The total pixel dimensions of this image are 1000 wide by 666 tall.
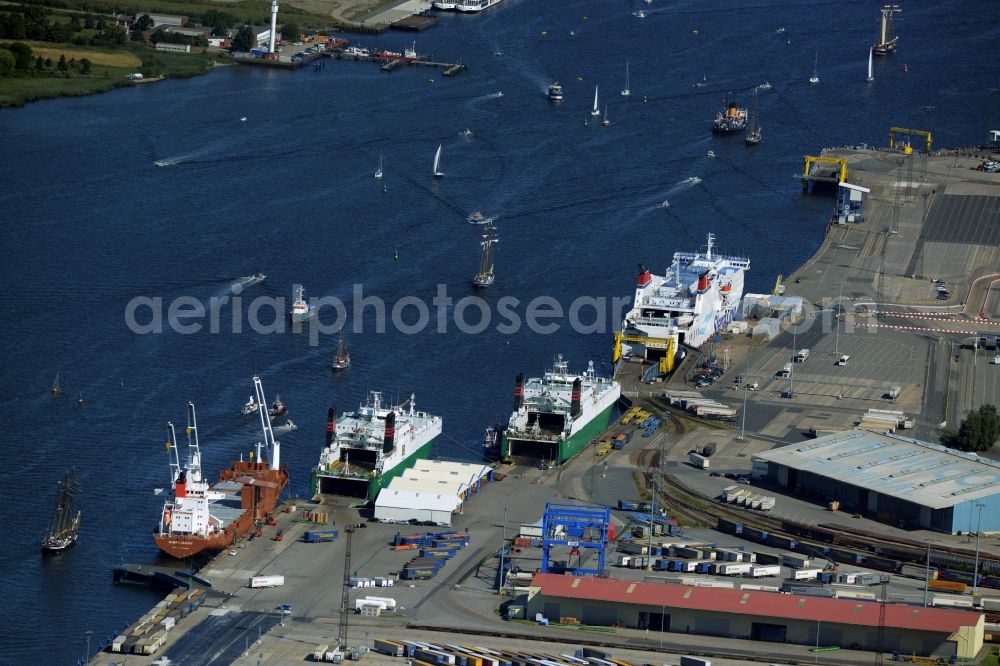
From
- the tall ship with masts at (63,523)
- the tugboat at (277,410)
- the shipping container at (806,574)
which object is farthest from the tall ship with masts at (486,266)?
the shipping container at (806,574)

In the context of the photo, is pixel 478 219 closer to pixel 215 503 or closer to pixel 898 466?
pixel 898 466

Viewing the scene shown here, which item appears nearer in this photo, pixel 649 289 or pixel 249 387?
pixel 249 387

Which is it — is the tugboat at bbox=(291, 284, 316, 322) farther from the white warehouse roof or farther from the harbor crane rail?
the harbor crane rail

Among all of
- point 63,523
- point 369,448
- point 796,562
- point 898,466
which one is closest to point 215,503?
point 63,523

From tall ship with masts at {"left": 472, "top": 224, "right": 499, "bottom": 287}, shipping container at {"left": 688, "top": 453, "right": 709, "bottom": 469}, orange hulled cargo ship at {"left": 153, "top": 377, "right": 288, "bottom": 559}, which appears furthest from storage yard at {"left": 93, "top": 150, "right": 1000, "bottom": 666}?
tall ship with masts at {"left": 472, "top": 224, "right": 499, "bottom": 287}

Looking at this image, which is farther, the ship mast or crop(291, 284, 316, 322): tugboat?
crop(291, 284, 316, 322): tugboat

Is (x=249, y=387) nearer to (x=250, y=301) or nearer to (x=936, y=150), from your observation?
(x=250, y=301)

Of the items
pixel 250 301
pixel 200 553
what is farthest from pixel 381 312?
pixel 200 553
